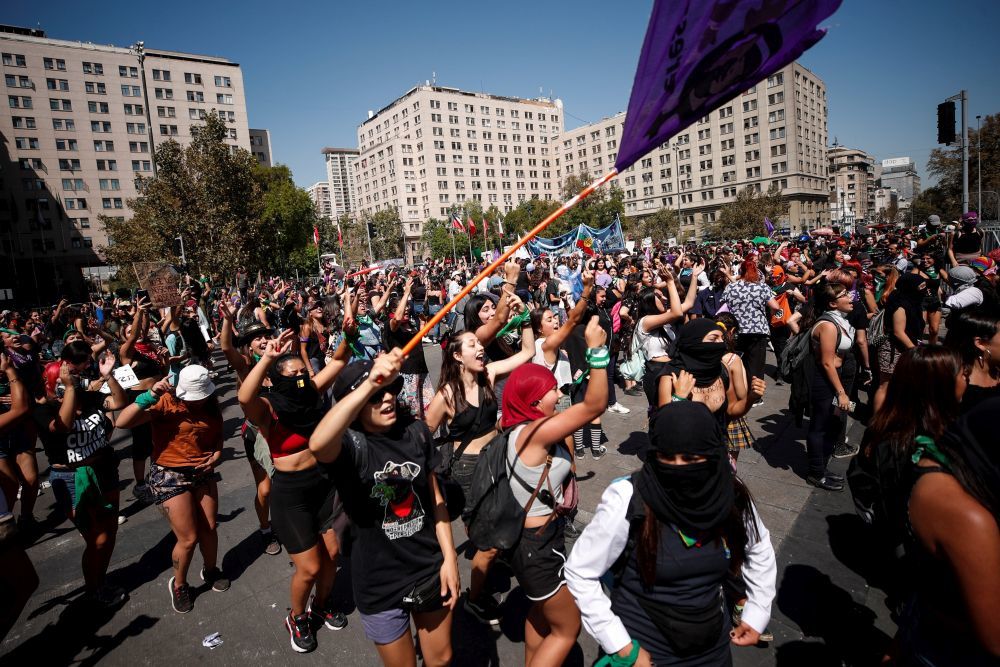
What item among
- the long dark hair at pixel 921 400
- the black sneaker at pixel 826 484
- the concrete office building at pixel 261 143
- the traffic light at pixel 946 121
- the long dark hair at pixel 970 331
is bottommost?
the black sneaker at pixel 826 484

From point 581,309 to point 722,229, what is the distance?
6186 centimetres

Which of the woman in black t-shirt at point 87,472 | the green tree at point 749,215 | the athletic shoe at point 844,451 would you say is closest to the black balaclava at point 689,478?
the woman in black t-shirt at point 87,472

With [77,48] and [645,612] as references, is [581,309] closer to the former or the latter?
[645,612]

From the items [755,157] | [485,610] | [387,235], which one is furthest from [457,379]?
[755,157]

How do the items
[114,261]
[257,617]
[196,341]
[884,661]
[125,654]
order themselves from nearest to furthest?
[884,661]
[125,654]
[257,617]
[196,341]
[114,261]

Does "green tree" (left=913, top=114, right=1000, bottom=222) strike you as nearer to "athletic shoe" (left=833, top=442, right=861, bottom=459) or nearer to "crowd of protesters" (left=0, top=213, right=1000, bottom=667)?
"athletic shoe" (left=833, top=442, right=861, bottom=459)

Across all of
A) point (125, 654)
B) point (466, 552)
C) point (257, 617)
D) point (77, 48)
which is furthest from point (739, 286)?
point (77, 48)

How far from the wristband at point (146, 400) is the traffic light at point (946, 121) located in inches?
825

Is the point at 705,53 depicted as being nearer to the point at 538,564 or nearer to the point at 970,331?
the point at 538,564

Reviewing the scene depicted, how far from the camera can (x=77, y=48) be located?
2530 inches

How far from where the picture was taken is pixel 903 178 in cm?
7319

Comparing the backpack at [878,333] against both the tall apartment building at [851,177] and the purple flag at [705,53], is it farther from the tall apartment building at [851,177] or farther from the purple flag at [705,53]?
the tall apartment building at [851,177]

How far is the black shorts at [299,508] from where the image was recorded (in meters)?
3.30

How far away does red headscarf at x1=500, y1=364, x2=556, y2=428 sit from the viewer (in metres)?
2.78
